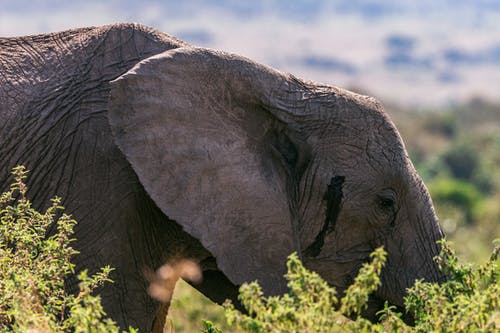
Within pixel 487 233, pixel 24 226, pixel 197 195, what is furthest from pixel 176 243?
pixel 487 233

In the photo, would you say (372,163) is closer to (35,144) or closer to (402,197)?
(402,197)

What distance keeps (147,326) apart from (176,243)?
416 millimetres

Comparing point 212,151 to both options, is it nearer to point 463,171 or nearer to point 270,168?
point 270,168

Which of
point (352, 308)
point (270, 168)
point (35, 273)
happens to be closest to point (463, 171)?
point (270, 168)

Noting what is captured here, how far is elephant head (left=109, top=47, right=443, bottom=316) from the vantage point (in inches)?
178

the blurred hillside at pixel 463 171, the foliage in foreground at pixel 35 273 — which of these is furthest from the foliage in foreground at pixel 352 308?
the blurred hillside at pixel 463 171

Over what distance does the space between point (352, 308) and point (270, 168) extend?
1.00m

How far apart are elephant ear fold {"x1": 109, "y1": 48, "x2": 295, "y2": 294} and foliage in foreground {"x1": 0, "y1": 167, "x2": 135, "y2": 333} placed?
0.46 m

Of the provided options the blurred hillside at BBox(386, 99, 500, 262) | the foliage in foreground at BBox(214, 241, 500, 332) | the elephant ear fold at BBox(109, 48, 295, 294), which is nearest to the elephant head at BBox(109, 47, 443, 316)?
the elephant ear fold at BBox(109, 48, 295, 294)

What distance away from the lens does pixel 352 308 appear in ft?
13.2

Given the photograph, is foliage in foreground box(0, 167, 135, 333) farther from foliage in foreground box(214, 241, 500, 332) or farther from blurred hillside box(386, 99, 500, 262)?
blurred hillside box(386, 99, 500, 262)

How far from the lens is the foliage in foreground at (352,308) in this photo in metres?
3.68

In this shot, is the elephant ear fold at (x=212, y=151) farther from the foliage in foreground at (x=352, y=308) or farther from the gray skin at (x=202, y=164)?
the foliage in foreground at (x=352, y=308)

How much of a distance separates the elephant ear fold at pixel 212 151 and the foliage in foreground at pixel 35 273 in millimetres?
463
